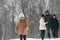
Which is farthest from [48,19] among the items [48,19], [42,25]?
[42,25]

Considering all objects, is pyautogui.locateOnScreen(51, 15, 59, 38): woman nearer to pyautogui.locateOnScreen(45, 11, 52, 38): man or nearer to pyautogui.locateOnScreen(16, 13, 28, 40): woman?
pyautogui.locateOnScreen(45, 11, 52, 38): man

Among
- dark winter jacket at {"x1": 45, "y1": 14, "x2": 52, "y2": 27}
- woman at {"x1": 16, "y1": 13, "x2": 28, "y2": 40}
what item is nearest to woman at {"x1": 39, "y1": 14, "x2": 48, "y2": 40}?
dark winter jacket at {"x1": 45, "y1": 14, "x2": 52, "y2": 27}

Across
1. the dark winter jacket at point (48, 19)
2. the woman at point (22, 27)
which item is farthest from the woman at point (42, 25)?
the woman at point (22, 27)

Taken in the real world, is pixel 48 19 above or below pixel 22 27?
above

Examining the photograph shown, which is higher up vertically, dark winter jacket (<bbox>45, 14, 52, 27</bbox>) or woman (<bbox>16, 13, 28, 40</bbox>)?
dark winter jacket (<bbox>45, 14, 52, 27</bbox>)

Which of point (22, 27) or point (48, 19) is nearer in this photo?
point (22, 27)

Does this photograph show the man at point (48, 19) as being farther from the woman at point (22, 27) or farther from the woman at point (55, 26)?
the woman at point (22, 27)

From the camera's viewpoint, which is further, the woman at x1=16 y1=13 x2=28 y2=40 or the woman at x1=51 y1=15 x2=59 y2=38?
the woman at x1=51 y1=15 x2=59 y2=38

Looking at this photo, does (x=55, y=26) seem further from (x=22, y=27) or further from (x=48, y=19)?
(x=22, y=27)

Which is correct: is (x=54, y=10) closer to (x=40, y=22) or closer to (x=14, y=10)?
(x=40, y=22)

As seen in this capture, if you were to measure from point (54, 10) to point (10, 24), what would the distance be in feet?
2.44

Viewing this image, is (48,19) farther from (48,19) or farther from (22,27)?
(22,27)

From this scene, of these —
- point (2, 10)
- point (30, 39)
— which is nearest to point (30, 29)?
point (30, 39)

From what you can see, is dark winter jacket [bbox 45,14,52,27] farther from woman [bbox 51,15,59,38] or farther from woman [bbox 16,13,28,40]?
woman [bbox 16,13,28,40]
